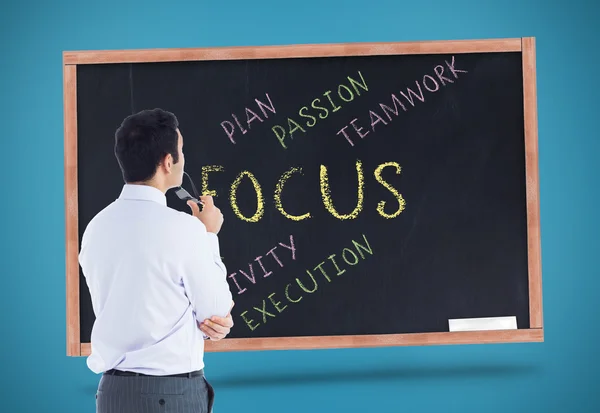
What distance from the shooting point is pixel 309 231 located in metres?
2.28

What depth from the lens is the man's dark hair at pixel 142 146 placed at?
1.43 m

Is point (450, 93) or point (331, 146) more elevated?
point (450, 93)

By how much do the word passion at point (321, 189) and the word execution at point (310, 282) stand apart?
0.11 metres

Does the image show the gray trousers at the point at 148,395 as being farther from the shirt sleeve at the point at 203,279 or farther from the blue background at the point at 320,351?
the blue background at the point at 320,351

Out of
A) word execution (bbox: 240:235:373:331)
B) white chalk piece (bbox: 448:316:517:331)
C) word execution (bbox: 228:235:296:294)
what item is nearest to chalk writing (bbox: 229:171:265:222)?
word execution (bbox: 228:235:296:294)

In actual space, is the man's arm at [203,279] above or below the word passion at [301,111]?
below

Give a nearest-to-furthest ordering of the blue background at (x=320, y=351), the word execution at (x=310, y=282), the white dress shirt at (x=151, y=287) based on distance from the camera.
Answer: the white dress shirt at (x=151, y=287) < the word execution at (x=310, y=282) < the blue background at (x=320, y=351)

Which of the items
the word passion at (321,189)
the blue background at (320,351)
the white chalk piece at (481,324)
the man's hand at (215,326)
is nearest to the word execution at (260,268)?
the word passion at (321,189)

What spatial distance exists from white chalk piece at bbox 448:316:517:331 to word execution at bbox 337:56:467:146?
0.66m

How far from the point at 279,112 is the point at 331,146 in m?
0.20
